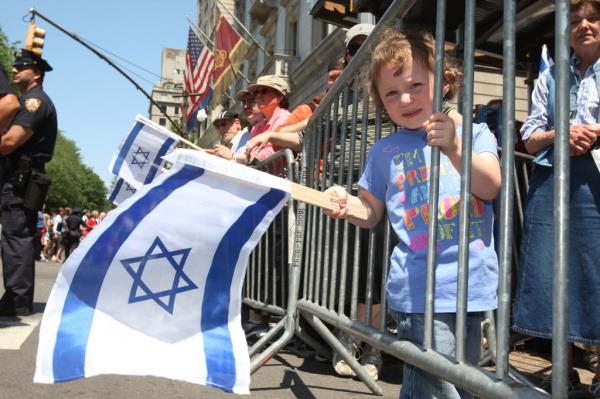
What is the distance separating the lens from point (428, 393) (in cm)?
191

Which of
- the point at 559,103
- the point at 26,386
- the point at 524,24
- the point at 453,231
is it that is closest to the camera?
the point at 559,103

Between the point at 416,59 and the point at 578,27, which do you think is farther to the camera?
the point at 578,27

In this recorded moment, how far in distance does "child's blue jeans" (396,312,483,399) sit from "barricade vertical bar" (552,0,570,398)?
0.61m

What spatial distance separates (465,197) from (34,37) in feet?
47.4

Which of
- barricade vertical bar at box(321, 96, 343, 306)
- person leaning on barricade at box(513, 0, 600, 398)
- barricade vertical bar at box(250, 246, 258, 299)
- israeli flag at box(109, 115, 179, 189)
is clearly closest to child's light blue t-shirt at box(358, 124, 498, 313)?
person leaning on barricade at box(513, 0, 600, 398)

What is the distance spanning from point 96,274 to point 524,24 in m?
3.14

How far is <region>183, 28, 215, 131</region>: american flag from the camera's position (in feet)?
60.4

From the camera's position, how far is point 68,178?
228 ft

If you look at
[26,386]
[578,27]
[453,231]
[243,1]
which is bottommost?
[26,386]

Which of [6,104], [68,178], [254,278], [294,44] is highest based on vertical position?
[294,44]

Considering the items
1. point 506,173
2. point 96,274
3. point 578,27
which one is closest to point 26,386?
point 96,274

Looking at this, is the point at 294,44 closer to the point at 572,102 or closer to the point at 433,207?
the point at 572,102

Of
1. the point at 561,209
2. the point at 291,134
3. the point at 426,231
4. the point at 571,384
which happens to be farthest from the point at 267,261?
the point at 561,209

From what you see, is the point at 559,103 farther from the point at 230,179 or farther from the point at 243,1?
the point at 243,1
